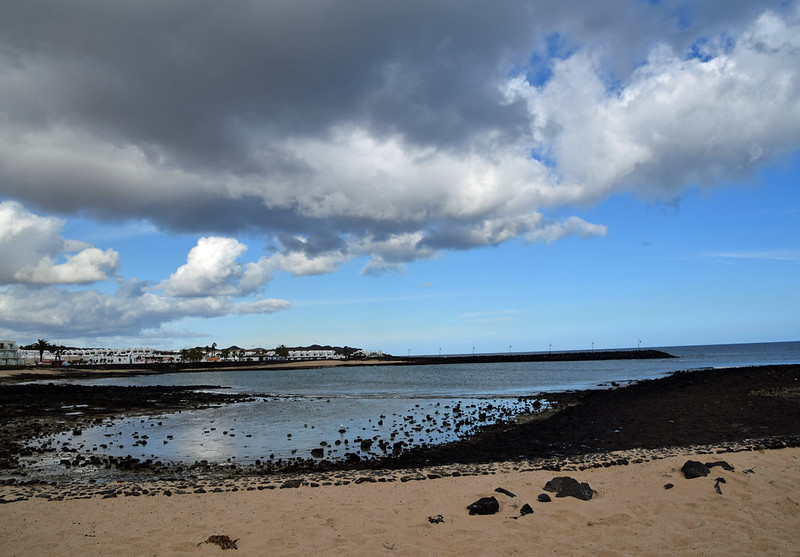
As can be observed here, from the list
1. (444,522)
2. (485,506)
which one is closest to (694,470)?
(485,506)

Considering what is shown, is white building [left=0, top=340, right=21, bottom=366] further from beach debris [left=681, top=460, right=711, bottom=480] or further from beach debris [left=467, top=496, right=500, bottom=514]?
beach debris [left=681, top=460, right=711, bottom=480]

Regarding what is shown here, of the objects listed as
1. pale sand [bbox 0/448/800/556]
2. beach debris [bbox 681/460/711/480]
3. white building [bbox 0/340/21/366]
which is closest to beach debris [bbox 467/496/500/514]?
pale sand [bbox 0/448/800/556]

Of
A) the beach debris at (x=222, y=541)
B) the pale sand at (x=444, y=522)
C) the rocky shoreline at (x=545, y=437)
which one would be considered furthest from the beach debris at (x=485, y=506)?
the beach debris at (x=222, y=541)

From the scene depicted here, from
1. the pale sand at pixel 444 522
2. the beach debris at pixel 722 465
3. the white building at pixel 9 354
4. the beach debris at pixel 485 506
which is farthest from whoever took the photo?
the white building at pixel 9 354

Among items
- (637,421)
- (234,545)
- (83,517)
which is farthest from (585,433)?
(83,517)

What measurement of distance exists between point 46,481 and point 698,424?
2907 centimetres

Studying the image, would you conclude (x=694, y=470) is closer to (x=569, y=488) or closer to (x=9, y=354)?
(x=569, y=488)

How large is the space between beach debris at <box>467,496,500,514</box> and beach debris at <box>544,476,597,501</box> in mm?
1813

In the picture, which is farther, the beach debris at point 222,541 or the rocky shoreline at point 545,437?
the rocky shoreline at point 545,437

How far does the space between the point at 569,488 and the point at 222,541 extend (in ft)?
26.5

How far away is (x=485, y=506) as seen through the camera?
11039mm

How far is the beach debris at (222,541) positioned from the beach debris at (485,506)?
5.15m

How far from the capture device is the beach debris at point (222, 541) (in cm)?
947

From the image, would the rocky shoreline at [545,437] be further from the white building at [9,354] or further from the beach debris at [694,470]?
the white building at [9,354]
